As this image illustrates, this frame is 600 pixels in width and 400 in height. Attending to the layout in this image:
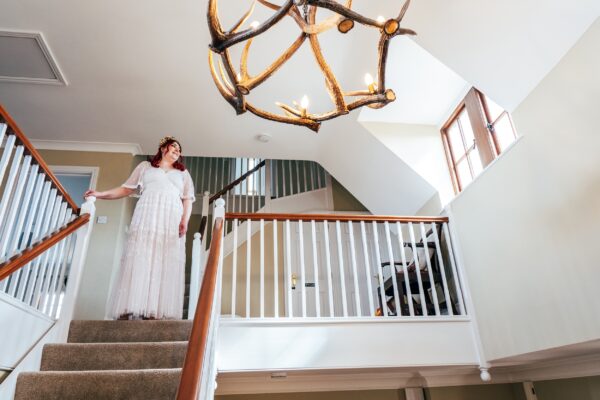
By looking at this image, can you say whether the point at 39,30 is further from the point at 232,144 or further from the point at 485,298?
the point at 485,298

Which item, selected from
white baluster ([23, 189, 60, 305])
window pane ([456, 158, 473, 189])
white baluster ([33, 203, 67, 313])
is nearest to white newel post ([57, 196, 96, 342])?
white baluster ([33, 203, 67, 313])

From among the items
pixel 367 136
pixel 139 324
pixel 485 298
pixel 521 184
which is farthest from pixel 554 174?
pixel 139 324

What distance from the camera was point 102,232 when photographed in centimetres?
490

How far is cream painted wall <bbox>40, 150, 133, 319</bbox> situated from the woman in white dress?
176cm

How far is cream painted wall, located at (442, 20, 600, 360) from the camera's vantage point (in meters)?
2.37

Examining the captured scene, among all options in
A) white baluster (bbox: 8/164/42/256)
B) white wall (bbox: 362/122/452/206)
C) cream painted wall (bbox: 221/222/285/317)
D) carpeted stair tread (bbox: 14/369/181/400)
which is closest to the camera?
carpeted stair tread (bbox: 14/369/181/400)

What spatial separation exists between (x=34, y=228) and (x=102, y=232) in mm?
2220

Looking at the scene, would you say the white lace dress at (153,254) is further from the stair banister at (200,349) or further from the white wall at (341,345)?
the stair banister at (200,349)

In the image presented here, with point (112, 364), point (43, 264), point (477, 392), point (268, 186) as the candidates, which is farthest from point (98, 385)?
point (268, 186)

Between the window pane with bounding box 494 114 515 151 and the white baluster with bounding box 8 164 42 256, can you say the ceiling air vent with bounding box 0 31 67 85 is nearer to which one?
the white baluster with bounding box 8 164 42 256

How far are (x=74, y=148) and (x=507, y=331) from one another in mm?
5025

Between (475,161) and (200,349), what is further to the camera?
(475,161)

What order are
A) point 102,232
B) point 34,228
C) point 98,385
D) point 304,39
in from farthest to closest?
point 102,232, point 34,228, point 98,385, point 304,39

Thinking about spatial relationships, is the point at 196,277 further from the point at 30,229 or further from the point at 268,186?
the point at 268,186
